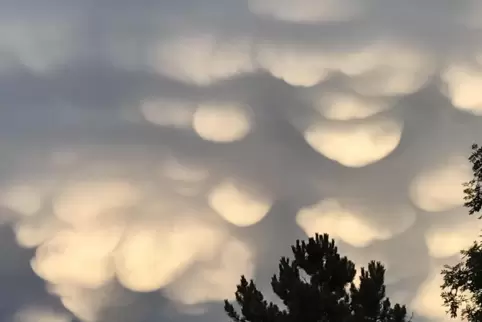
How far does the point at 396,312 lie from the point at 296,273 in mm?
6463

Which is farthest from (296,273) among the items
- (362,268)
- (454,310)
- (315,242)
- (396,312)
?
(454,310)

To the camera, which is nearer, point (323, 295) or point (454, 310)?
point (454, 310)

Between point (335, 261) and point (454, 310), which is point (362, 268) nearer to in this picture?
point (335, 261)

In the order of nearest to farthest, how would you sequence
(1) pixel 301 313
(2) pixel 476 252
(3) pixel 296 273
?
(2) pixel 476 252 < (1) pixel 301 313 < (3) pixel 296 273

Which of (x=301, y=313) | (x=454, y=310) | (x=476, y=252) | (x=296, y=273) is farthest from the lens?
(x=296, y=273)

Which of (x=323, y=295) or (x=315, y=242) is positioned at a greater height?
(x=315, y=242)

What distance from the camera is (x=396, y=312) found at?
110 ft

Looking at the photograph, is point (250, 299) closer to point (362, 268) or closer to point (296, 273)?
point (296, 273)

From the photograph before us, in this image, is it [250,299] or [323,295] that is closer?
[323,295]

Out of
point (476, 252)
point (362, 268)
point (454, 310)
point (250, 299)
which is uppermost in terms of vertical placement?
point (362, 268)

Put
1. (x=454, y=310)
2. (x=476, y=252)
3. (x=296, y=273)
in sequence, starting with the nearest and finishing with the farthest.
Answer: (x=476, y=252), (x=454, y=310), (x=296, y=273)

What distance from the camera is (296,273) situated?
3303 cm

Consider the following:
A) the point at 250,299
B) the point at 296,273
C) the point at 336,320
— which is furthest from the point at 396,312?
the point at 250,299

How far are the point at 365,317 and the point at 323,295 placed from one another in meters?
3.53
